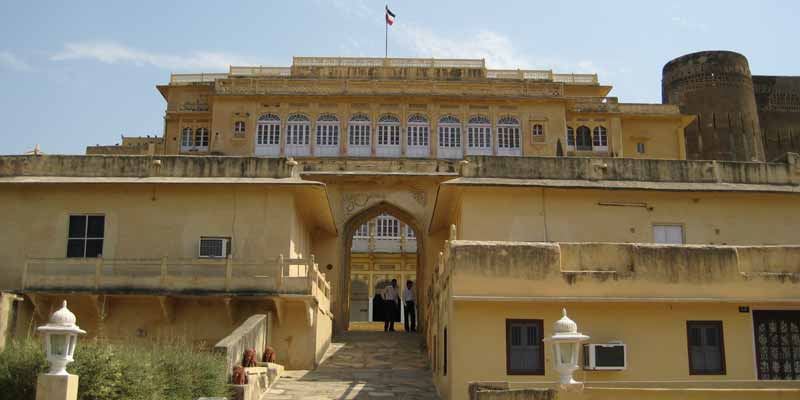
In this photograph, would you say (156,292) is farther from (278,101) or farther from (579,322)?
(278,101)

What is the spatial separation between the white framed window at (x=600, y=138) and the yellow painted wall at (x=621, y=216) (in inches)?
636

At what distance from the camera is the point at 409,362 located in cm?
2045

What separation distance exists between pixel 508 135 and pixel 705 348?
2055 cm

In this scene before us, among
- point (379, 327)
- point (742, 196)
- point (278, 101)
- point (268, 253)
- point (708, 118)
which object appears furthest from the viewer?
point (708, 118)

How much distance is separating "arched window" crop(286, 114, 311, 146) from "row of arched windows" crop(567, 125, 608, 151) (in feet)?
34.5

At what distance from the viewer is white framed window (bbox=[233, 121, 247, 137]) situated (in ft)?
116

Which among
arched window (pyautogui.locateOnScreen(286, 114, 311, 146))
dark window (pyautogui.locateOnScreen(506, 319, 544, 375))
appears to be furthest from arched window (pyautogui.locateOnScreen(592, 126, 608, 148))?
dark window (pyautogui.locateOnScreen(506, 319, 544, 375))

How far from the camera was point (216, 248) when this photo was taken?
2048 cm

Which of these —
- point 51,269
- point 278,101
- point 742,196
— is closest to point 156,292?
point 51,269

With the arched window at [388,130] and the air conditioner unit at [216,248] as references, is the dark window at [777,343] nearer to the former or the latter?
the air conditioner unit at [216,248]

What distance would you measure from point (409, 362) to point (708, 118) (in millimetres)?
38031

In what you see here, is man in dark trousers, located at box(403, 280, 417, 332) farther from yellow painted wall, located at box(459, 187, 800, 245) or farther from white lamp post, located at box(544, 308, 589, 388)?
white lamp post, located at box(544, 308, 589, 388)

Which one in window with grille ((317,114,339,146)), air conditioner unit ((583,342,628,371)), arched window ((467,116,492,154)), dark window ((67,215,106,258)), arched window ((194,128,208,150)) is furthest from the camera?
arched window ((194,128,208,150))

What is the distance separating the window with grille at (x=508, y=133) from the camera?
35531mm
